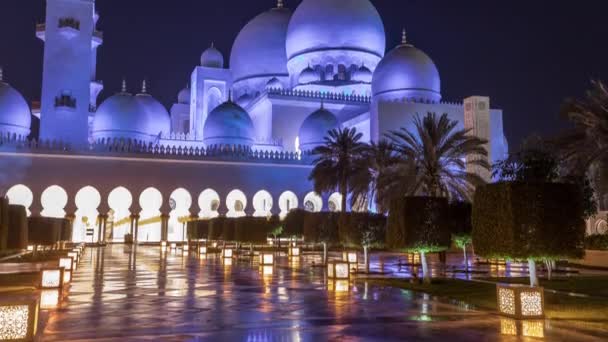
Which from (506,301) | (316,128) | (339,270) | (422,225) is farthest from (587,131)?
(316,128)

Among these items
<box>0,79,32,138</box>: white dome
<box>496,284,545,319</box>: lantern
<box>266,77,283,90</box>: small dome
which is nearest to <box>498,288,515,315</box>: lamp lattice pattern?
<box>496,284,545,319</box>: lantern

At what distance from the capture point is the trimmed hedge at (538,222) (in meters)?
7.61

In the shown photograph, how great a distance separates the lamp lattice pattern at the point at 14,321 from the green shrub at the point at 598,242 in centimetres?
1537

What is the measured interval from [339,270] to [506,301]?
4.33m

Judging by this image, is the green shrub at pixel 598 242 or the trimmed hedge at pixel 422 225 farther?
the green shrub at pixel 598 242

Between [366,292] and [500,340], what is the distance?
3647 millimetres

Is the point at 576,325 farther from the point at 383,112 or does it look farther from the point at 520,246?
the point at 383,112

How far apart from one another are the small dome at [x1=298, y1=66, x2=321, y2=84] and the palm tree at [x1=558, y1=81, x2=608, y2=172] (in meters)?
21.0

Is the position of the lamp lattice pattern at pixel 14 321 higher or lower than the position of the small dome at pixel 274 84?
lower

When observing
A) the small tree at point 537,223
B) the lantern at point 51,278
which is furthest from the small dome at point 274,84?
the small tree at point 537,223

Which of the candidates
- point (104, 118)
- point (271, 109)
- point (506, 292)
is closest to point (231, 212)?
point (271, 109)

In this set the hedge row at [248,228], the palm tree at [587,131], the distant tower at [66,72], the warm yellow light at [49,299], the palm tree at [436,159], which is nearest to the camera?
the warm yellow light at [49,299]

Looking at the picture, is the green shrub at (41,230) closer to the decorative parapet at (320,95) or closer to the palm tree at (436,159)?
the palm tree at (436,159)

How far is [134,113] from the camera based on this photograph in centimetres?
3138
